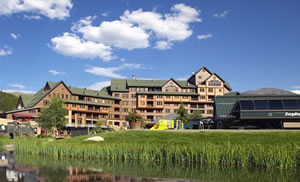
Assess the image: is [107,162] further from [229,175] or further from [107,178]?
[229,175]

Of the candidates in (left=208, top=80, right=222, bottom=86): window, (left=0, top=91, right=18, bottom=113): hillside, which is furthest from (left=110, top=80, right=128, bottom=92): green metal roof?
(left=0, top=91, right=18, bottom=113): hillside

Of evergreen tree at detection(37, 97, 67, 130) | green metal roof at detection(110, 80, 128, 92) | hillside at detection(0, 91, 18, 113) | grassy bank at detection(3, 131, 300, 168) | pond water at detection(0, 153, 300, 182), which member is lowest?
pond water at detection(0, 153, 300, 182)

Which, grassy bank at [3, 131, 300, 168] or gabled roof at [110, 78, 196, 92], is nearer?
grassy bank at [3, 131, 300, 168]

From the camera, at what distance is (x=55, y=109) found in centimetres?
5894

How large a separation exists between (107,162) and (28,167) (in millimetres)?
6438

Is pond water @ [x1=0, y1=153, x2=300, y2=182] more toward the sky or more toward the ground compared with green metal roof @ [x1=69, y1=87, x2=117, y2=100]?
more toward the ground

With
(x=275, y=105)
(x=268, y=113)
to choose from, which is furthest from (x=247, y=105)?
(x=275, y=105)

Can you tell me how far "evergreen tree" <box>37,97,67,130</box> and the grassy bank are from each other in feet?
66.0

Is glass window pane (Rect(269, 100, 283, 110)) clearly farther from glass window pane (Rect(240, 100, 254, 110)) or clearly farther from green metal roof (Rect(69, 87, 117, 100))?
green metal roof (Rect(69, 87, 117, 100))

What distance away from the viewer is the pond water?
760 inches

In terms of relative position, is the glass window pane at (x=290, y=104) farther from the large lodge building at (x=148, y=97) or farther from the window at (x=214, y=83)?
the window at (x=214, y=83)

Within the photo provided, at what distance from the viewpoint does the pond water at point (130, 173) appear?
760 inches

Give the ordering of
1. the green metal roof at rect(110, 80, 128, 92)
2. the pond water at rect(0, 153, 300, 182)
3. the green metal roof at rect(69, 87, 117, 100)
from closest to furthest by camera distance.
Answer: the pond water at rect(0, 153, 300, 182), the green metal roof at rect(69, 87, 117, 100), the green metal roof at rect(110, 80, 128, 92)

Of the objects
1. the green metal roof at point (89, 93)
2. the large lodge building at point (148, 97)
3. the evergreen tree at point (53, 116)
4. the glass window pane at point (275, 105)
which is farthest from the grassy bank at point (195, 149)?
the large lodge building at point (148, 97)
